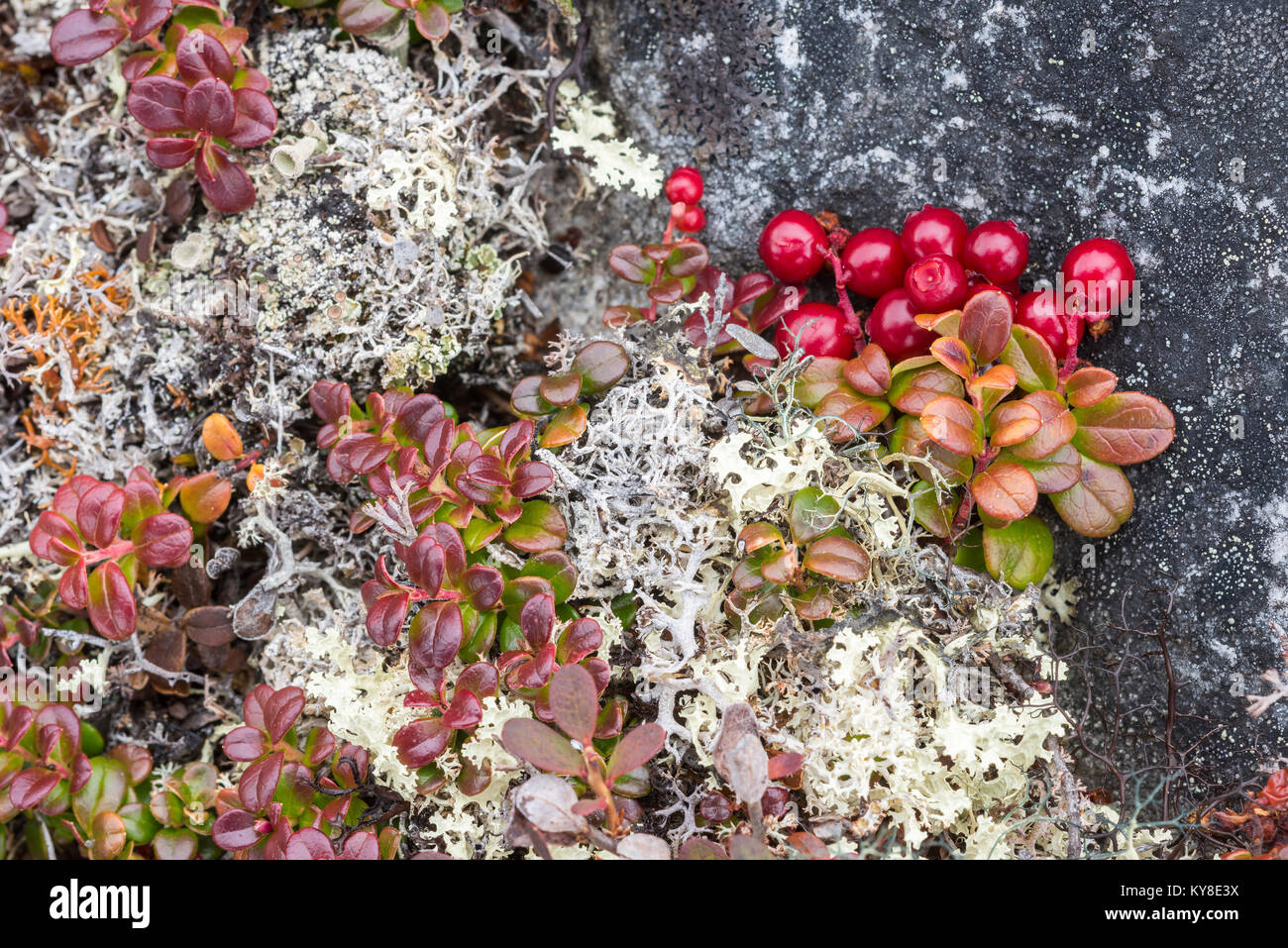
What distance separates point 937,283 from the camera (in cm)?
181

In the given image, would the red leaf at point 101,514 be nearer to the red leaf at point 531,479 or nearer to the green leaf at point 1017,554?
the red leaf at point 531,479

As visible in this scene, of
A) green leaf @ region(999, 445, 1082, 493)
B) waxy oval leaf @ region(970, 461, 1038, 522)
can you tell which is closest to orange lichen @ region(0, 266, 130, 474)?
waxy oval leaf @ region(970, 461, 1038, 522)

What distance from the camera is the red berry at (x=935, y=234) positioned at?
6.21 ft

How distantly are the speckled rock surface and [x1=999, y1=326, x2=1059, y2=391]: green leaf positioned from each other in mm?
235

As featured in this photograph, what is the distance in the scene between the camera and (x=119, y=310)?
2168mm

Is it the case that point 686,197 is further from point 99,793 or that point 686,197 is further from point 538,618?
point 99,793

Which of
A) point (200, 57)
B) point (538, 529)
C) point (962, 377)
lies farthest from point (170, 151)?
point (962, 377)

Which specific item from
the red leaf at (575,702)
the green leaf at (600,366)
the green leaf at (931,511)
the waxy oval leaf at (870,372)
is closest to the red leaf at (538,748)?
the red leaf at (575,702)

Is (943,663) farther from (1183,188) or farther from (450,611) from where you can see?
(1183,188)

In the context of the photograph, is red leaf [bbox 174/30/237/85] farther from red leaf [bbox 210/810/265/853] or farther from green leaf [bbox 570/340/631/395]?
red leaf [bbox 210/810/265/853]

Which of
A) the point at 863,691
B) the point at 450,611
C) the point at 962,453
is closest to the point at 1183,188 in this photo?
the point at 962,453
